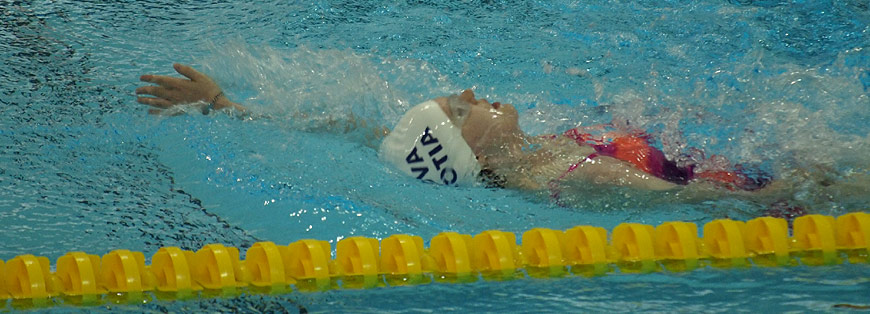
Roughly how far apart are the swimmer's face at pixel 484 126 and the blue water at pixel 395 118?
192 millimetres

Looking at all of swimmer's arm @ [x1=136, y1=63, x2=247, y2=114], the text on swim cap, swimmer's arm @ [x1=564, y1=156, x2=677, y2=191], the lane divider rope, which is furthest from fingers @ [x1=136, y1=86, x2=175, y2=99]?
swimmer's arm @ [x1=564, y1=156, x2=677, y2=191]

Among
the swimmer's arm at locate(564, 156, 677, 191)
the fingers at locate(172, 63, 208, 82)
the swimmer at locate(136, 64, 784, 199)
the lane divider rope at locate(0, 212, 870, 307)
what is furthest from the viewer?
the fingers at locate(172, 63, 208, 82)

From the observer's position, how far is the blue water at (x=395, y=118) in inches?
91.0

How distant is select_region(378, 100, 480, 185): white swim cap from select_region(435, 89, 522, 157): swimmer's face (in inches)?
1.1

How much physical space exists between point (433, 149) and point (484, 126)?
8.0 inches

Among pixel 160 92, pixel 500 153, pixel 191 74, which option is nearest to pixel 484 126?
pixel 500 153

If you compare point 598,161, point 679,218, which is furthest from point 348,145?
point 679,218

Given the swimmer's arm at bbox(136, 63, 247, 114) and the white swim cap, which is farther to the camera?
the swimmer's arm at bbox(136, 63, 247, 114)

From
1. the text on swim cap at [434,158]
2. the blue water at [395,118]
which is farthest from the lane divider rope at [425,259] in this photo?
the text on swim cap at [434,158]

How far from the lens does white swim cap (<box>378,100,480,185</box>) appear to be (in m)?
2.81

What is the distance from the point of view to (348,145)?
3.27m

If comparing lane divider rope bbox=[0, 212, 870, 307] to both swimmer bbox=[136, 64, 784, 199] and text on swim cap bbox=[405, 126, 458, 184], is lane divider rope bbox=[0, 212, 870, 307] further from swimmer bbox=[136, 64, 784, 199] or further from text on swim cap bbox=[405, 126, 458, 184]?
text on swim cap bbox=[405, 126, 458, 184]

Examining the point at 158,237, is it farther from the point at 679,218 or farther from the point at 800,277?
the point at 800,277

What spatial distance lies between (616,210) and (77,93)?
8.87 feet
